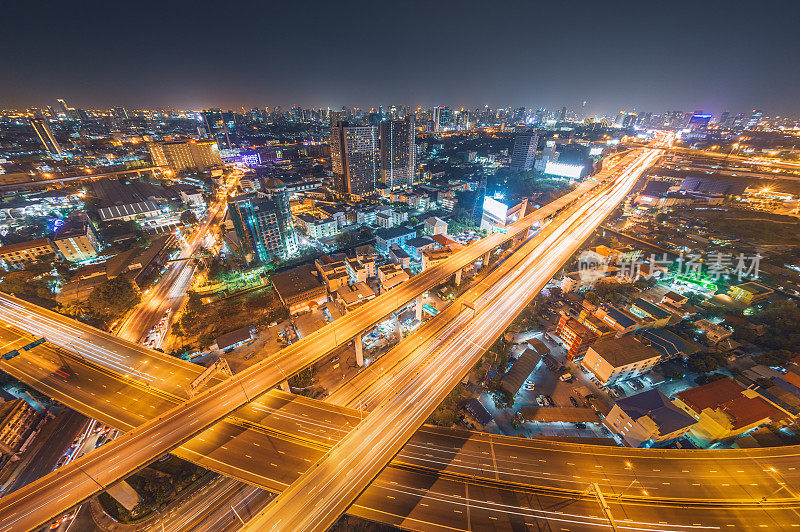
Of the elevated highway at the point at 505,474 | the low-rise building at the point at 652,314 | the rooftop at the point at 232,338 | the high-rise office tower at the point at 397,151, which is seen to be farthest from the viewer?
the high-rise office tower at the point at 397,151

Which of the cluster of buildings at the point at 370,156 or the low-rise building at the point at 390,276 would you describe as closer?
the low-rise building at the point at 390,276

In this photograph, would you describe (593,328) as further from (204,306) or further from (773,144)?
(773,144)

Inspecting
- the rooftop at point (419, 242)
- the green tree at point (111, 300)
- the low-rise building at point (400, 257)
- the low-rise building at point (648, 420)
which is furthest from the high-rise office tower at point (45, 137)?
the low-rise building at point (648, 420)

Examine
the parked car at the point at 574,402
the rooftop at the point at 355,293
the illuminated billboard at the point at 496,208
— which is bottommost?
the parked car at the point at 574,402

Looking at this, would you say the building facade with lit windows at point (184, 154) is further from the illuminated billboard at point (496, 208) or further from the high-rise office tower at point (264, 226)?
the illuminated billboard at point (496, 208)

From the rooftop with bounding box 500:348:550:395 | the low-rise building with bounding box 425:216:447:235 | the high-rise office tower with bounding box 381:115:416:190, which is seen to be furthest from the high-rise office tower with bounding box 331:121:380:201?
the rooftop with bounding box 500:348:550:395

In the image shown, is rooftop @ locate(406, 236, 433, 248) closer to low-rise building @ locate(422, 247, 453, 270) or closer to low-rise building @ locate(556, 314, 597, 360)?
low-rise building @ locate(422, 247, 453, 270)
